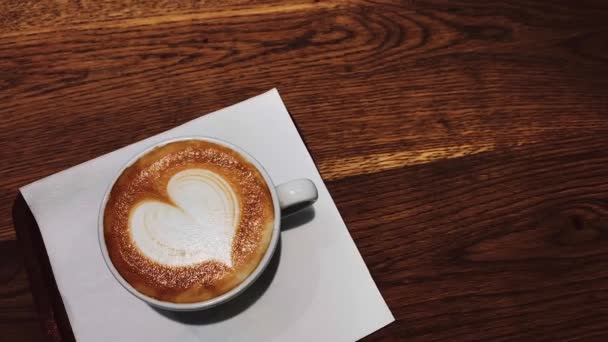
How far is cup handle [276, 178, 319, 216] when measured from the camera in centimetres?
62

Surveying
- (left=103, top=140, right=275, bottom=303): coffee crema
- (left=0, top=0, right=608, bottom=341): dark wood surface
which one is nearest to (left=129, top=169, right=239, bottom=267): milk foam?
(left=103, top=140, right=275, bottom=303): coffee crema

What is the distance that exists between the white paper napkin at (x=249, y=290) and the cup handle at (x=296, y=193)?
7 cm

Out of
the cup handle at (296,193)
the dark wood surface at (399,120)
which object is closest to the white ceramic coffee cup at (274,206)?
the cup handle at (296,193)

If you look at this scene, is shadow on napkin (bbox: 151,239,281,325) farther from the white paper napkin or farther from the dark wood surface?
the dark wood surface

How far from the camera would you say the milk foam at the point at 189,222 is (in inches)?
23.7

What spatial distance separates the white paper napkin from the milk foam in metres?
0.08

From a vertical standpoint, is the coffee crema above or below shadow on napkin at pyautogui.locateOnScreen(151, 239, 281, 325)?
above

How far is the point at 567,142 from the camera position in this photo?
78 centimetres

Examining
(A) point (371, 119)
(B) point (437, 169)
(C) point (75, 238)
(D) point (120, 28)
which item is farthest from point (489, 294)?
(D) point (120, 28)

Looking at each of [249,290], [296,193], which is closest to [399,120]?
[296,193]

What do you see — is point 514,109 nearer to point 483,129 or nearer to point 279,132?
point 483,129

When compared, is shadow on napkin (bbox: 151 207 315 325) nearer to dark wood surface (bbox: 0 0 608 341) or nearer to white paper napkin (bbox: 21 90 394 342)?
white paper napkin (bbox: 21 90 394 342)

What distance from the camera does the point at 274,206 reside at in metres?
0.62

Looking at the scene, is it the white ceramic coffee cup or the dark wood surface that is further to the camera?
the dark wood surface
